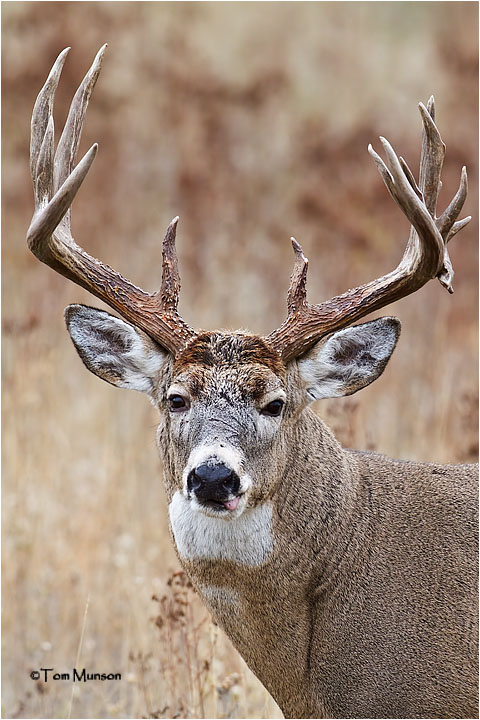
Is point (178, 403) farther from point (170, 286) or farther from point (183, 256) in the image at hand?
point (183, 256)

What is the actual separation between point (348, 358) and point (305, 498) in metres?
0.67

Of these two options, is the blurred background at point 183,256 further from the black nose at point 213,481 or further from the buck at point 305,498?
the black nose at point 213,481

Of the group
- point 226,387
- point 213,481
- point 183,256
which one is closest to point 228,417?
point 226,387

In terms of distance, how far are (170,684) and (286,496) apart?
1.72 meters

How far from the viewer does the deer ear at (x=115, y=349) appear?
15.2ft

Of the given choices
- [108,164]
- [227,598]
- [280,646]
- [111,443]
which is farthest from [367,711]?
[108,164]

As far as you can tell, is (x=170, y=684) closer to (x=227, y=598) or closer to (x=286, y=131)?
(x=227, y=598)

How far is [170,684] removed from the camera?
5.59 meters

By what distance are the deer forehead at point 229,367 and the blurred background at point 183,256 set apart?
1.58 metres

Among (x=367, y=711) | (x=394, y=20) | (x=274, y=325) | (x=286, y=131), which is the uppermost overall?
(x=394, y=20)

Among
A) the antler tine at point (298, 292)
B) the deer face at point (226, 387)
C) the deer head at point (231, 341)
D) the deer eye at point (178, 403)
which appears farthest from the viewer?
the antler tine at point (298, 292)

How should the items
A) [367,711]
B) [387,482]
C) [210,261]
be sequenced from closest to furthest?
[367,711] < [387,482] < [210,261]

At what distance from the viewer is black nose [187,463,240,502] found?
3.92m

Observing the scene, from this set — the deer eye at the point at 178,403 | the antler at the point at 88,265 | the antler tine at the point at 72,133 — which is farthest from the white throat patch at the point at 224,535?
the antler tine at the point at 72,133
